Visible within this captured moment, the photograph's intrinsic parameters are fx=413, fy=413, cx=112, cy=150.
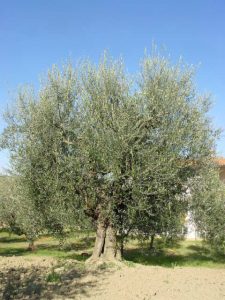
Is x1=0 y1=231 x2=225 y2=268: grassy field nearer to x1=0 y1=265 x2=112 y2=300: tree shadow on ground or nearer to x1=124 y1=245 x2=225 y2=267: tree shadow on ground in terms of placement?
x1=124 y1=245 x2=225 y2=267: tree shadow on ground

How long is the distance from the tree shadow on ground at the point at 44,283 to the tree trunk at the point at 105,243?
180 cm

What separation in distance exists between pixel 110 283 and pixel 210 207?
9617 mm

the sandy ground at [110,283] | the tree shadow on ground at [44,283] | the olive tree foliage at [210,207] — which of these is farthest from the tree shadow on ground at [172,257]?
the tree shadow on ground at [44,283]

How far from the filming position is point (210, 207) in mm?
20203

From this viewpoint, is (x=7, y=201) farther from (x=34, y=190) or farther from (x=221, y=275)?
(x=221, y=275)

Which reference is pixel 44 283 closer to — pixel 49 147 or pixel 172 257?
pixel 49 147

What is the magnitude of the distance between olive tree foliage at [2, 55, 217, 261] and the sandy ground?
2.04 m

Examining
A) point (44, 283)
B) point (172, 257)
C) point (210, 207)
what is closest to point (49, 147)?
point (44, 283)

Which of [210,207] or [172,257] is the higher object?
[210,207]

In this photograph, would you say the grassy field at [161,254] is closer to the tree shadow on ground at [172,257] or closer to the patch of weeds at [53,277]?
the tree shadow on ground at [172,257]

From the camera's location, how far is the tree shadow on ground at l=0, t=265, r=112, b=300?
35.0 feet

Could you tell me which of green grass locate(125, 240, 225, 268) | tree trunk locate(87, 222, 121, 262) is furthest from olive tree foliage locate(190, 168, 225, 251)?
tree trunk locate(87, 222, 121, 262)

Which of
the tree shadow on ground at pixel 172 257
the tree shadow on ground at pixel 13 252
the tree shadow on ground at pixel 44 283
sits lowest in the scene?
the tree shadow on ground at pixel 44 283

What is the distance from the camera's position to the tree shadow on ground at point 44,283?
10.7 meters
